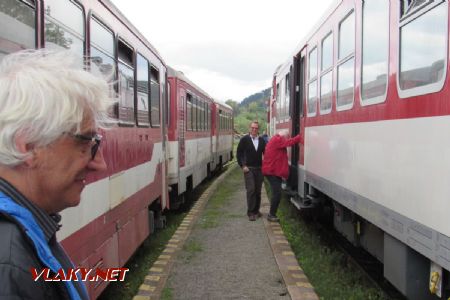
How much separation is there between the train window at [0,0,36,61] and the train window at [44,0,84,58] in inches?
9.3

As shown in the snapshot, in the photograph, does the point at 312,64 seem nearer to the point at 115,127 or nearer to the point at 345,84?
the point at 345,84

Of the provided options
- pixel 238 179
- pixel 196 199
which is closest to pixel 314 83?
pixel 196 199

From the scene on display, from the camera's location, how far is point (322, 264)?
6711 millimetres

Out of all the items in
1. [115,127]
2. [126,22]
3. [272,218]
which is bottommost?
[272,218]

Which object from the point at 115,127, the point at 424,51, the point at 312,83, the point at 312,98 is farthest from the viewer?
the point at 312,83

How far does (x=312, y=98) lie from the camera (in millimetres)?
7984

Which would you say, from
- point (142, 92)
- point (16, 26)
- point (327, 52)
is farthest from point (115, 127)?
point (327, 52)

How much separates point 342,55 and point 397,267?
2.78m

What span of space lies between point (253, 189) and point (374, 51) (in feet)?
18.0

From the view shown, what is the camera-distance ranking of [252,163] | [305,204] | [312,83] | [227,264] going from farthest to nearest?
[252,163], [305,204], [312,83], [227,264]

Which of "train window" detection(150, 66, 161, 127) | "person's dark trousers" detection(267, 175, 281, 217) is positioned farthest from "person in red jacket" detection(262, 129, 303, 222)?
"train window" detection(150, 66, 161, 127)

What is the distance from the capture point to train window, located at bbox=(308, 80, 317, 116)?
7736 mm

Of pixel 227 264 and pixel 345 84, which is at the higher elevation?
pixel 345 84

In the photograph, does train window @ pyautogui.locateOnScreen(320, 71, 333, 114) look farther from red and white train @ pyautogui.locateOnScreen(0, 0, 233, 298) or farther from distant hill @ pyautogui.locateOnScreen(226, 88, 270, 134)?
distant hill @ pyautogui.locateOnScreen(226, 88, 270, 134)
